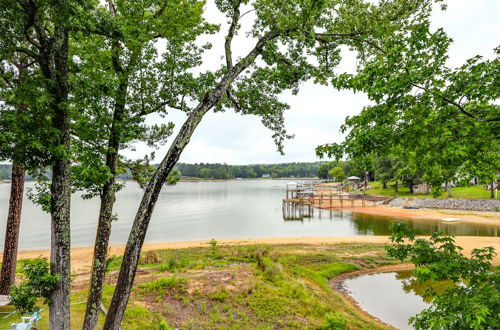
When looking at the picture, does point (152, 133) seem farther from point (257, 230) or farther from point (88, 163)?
point (257, 230)

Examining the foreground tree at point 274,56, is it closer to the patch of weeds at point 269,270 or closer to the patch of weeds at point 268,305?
the patch of weeds at point 268,305

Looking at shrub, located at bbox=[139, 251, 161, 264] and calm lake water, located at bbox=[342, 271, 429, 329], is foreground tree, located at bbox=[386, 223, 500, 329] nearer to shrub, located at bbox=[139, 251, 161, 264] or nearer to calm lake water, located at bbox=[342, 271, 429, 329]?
calm lake water, located at bbox=[342, 271, 429, 329]

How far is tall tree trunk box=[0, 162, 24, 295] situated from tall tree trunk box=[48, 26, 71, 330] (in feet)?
14.4

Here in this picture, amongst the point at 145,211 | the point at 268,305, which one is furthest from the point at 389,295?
the point at 145,211

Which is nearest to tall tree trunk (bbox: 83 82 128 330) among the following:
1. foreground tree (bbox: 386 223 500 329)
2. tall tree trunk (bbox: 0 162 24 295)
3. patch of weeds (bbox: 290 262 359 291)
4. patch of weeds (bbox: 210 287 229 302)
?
tall tree trunk (bbox: 0 162 24 295)

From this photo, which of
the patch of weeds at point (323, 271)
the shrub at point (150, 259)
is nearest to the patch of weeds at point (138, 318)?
the shrub at point (150, 259)

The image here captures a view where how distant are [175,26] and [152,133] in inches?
109

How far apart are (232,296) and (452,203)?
40201mm

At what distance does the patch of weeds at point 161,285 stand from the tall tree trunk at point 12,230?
3.75 m

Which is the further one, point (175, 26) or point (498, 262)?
point (498, 262)

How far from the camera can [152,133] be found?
7.31 metres

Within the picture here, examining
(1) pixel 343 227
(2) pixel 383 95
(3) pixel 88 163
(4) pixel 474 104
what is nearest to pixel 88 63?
(3) pixel 88 163

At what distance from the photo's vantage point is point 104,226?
5508mm

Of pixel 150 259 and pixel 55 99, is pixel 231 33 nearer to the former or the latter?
pixel 55 99
